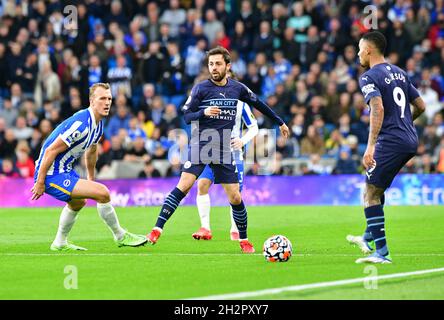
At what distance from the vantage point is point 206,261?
11625mm

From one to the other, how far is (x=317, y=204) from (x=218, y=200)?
7.83 ft

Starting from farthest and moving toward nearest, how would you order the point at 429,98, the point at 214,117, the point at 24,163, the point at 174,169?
1. the point at 429,98
2. the point at 24,163
3. the point at 174,169
4. the point at 214,117

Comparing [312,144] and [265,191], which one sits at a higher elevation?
[312,144]

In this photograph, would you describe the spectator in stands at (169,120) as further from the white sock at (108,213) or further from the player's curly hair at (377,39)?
the player's curly hair at (377,39)

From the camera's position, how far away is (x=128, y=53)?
96.2 ft

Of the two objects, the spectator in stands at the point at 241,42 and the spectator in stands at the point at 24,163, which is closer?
the spectator in stands at the point at 24,163

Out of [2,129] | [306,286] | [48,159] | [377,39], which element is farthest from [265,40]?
[306,286]

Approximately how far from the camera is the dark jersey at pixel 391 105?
11117mm

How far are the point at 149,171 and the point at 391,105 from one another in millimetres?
14377

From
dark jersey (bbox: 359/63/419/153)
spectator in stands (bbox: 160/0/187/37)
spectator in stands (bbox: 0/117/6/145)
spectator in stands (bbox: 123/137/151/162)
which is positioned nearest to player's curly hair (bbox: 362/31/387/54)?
dark jersey (bbox: 359/63/419/153)

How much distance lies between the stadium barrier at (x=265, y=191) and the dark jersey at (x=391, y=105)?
1292 cm

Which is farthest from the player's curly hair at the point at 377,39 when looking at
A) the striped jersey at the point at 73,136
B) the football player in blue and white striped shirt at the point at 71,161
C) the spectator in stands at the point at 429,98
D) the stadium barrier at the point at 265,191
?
the spectator in stands at the point at 429,98

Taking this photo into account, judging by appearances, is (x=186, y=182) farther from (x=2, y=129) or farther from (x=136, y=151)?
(x=2, y=129)
